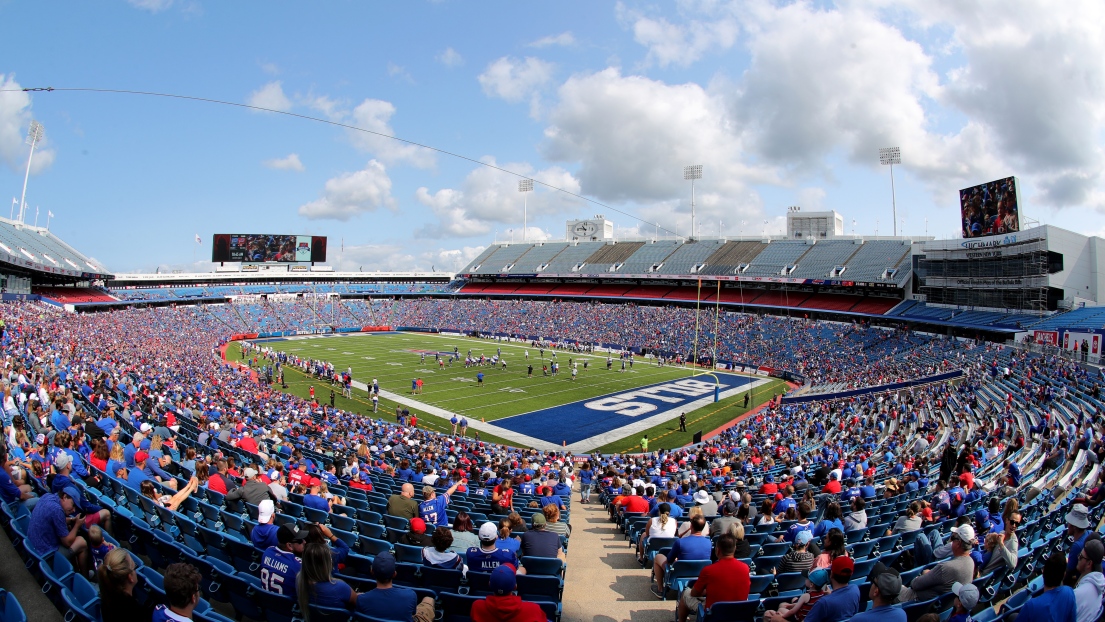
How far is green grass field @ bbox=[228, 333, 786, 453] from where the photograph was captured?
30.3m

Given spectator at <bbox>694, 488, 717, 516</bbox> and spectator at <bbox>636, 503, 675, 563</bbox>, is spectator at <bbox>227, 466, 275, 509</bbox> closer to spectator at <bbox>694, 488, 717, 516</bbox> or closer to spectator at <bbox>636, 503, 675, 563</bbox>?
spectator at <bbox>636, 503, 675, 563</bbox>

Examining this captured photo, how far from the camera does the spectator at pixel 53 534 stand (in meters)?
5.46

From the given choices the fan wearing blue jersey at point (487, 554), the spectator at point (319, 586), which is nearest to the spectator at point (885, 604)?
the fan wearing blue jersey at point (487, 554)

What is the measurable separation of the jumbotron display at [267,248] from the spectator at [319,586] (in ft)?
286

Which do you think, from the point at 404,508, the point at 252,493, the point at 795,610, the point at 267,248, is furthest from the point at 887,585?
the point at 267,248

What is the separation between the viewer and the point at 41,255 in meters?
53.9

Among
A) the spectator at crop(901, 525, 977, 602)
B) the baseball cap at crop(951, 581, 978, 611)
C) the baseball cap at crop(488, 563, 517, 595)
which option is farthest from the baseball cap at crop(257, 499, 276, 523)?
the baseball cap at crop(951, 581, 978, 611)

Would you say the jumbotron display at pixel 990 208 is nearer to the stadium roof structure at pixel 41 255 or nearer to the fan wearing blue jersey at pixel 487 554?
the fan wearing blue jersey at pixel 487 554

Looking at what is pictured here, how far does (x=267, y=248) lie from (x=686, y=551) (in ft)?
290

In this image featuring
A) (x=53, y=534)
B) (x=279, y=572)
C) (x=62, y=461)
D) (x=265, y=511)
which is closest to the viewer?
(x=279, y=572)

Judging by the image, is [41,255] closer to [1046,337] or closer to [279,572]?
[279,572]

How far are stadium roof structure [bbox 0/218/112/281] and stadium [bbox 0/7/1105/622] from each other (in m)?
0.49

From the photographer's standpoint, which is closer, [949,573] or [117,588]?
Result: [117,588]

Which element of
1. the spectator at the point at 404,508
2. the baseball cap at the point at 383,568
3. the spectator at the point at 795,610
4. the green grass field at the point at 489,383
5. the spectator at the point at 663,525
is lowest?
the green grass field at the point at 489,383
